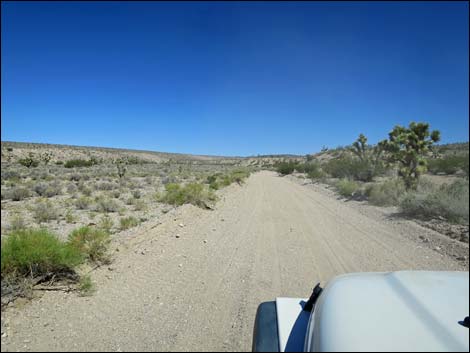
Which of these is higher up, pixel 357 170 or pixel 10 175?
pixel 357 170

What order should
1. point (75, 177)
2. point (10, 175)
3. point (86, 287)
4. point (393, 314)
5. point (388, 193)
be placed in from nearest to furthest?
point (393, 314) < point (86, 287) < point (10, 175) < point (388, 193) < point (75, 177)

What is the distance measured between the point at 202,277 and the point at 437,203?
8142 millimetres

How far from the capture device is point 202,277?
17.0 feet

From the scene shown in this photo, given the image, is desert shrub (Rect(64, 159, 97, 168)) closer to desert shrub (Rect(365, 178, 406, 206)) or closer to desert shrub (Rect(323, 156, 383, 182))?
desert shrub (Rect(365, 178, 406, 206))

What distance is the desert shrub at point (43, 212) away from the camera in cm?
750

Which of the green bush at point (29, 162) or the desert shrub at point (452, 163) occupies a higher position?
the desert shrub at point (452, 163)

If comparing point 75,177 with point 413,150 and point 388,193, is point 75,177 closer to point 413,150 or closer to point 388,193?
point 388,193

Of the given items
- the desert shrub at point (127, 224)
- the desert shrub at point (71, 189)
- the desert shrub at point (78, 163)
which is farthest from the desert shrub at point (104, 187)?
the desert shrub at point (78, 163)

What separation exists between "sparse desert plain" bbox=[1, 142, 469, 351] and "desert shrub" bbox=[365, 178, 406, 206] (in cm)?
159

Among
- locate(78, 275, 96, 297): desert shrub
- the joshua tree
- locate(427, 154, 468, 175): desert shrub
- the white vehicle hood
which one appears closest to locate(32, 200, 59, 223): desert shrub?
locate(78, 275, 96, 297): desert shrub

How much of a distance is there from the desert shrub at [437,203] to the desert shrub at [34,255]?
28.0 ft

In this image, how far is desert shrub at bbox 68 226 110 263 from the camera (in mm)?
5391

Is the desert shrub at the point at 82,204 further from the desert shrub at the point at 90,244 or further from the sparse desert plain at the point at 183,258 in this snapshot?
the desert shrub at the point at 90,244

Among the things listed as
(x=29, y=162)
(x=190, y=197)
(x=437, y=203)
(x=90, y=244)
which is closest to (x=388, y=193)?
(x=437, y=203)
